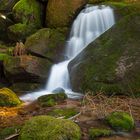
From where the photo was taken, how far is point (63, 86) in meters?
12.6

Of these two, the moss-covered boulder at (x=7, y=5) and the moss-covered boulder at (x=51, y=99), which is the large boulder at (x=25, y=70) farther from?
the moss-covered boulder at (x=7, y=5)

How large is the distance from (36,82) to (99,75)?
9.26 feet

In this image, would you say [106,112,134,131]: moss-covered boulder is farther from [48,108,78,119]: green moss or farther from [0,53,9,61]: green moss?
[0,53,9,61]: green moss

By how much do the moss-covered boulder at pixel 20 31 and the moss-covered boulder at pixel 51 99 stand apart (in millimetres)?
6705

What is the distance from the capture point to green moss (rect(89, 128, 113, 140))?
733cm

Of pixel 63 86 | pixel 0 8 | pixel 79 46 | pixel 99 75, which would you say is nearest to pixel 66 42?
pixel 79 46

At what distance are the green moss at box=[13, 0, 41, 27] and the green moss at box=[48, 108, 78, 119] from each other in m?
8.59

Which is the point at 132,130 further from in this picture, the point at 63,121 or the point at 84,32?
the point at 84,32

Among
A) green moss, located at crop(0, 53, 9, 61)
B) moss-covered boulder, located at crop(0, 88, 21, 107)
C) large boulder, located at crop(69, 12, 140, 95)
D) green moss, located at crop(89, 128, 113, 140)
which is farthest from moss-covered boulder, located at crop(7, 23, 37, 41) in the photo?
green moss, located at crop(89, 128, 113, 140)

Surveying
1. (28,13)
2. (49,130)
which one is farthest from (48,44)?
(49,130)

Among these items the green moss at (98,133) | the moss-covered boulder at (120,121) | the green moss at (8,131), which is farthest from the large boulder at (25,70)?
the green moss at (98,133)

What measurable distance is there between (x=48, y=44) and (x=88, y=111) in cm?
654

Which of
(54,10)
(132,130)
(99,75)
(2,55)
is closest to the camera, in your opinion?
(132,130)

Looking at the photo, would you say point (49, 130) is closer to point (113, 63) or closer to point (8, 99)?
point (8, 99)
